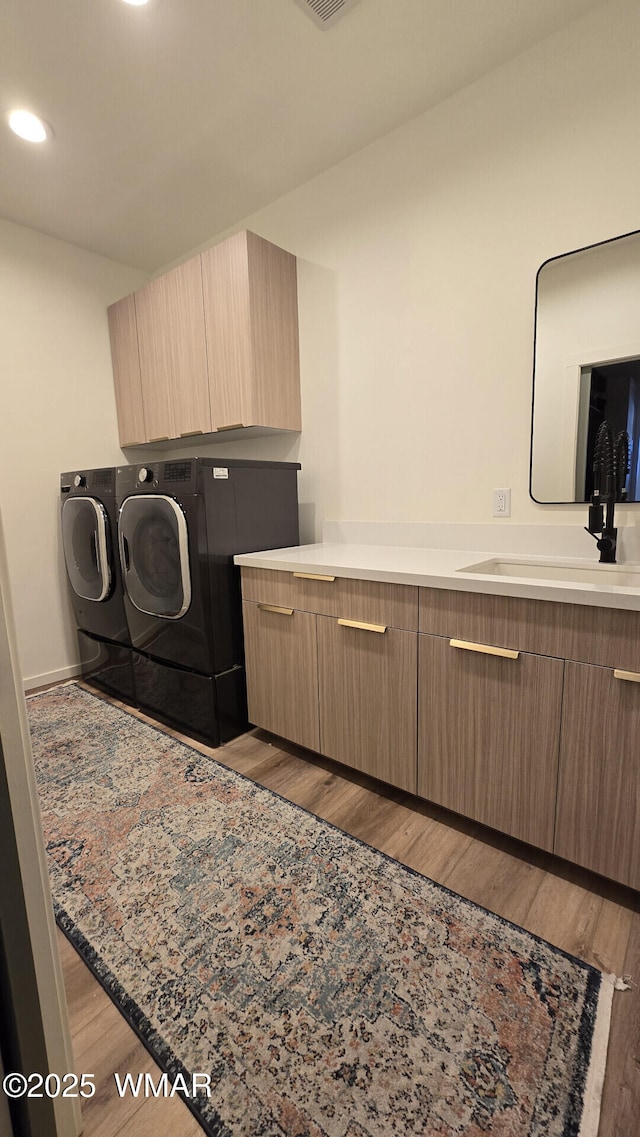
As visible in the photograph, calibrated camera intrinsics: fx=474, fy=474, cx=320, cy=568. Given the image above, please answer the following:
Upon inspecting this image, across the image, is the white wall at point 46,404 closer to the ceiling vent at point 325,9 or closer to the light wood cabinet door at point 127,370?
the light wood cabinet door at point 127,370

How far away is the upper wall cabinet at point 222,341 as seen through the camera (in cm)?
223

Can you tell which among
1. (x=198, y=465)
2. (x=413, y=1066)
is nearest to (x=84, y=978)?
(x=413, y=1066)

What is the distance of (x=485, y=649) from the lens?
1.35 metres

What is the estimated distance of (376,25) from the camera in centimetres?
155

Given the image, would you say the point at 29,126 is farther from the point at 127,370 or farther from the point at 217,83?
the point at 127,370

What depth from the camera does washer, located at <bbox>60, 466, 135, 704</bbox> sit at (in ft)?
7.93

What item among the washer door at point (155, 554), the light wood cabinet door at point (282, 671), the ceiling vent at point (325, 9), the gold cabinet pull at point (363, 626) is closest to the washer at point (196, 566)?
the washer door at point (155, 554)

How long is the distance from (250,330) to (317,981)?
7.77ft

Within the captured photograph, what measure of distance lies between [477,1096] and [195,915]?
729mm

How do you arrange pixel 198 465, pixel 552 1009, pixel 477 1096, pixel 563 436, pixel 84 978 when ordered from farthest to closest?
pixel 198 465
pixel 563 436
pixel 84 978
pixel 552 1009
pixel 477 1096

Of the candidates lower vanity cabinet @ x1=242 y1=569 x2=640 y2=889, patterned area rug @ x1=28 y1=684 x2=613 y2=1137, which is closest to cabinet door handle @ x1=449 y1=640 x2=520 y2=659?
lower vanity cabinet @ x1=242 y1=569 x2=640 y2=889

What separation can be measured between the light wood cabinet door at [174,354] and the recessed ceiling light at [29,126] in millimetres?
685

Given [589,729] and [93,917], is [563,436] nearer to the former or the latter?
[589,729]

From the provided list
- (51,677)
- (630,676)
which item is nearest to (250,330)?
(630,676)
